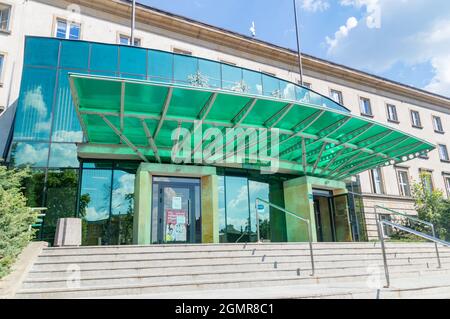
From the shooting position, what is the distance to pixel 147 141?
500 inches

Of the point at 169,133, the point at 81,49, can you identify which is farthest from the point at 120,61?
the point at 169,133

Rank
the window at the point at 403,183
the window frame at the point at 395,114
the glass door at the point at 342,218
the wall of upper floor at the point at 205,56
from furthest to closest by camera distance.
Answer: the window frame at the point at 395,114, the window at the point at 403,183, the wall of upper floor at the point at 205,56, the glass door at the point at 342,218

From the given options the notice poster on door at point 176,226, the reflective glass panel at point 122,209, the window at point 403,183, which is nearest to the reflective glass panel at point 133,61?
the reflective glass panel at point 122,209

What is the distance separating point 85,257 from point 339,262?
6398 mm

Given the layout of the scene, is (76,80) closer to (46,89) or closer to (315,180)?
(46,89)

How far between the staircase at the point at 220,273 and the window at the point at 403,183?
18426 millimetres

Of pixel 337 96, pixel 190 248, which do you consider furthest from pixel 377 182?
pixel 190 248

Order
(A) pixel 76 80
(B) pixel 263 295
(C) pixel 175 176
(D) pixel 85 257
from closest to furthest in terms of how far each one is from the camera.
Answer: (B) pixel 263 295 < (D) pixel 85 257 < (A) pixel 76 80 < (C) pixel 175 176

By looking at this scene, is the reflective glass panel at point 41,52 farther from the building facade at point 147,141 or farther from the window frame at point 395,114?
the window frame at point 395,114

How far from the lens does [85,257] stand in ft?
24.3

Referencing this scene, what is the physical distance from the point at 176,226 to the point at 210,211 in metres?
1.41

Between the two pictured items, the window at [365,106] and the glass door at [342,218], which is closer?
the glass door at [342,218]

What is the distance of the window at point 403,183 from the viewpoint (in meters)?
26.9

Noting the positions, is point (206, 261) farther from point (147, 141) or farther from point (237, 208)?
point (237, 208)
